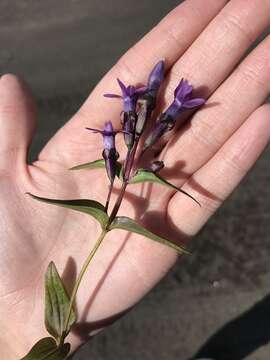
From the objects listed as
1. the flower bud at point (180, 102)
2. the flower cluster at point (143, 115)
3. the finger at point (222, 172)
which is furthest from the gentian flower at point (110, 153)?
the finger at point (222, 172)

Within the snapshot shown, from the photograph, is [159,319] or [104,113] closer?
[104,113]

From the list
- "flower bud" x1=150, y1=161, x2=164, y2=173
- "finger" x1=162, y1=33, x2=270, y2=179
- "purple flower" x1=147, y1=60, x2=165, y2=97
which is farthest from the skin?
"flower bud" x1=150, y1=161, x2=164, y2=173

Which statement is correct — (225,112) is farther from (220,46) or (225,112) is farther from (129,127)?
(129,127)

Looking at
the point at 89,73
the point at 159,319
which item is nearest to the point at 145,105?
the point at 159,319

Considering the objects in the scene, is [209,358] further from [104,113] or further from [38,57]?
[38,57]

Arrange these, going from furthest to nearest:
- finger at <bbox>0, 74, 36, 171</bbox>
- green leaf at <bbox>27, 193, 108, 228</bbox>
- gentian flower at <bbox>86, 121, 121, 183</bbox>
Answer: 1. finger at <bbox>0, 74, 36, 171</bbox>
2. gentian flower at <bbox>86, 121, 121, 183</bbox>
3. green leaf at <bbox>27, 193, 108, 228</bbox>

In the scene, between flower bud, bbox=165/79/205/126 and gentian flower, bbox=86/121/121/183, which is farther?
flower bud, bbox=165/79/205/126

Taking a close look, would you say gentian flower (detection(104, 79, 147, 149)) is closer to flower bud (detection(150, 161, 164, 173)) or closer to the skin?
flower bud (detection(150, 161, 164, 173))
